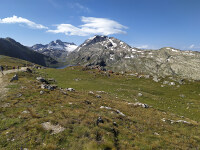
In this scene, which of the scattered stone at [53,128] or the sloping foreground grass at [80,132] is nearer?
the sloping foreground grass at [80,132]

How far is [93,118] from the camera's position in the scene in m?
16.0

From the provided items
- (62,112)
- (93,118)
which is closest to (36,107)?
(62,112)

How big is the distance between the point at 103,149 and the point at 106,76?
65475 millimetres

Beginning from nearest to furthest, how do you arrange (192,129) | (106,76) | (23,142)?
(23,142) → (192,129) → (106,76)

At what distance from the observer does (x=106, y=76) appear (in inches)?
2968

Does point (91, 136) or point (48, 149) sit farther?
point (91, 136)

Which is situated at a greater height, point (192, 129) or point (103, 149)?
point (103, 149)

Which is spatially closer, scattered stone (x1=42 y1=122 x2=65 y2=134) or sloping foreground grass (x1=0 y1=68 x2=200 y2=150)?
sloping foreground grass (x1=0 y1=68 x2=200 y2=150)

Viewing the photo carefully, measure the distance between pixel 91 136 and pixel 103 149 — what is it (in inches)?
81.6

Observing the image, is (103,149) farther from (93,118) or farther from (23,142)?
(23,142)

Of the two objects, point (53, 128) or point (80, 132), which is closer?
point (80, 132)

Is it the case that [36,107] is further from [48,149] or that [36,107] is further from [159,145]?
[159,145]

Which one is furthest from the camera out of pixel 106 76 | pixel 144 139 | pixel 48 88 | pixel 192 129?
pixel 106 76

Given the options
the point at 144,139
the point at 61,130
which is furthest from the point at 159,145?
the point at 61,130
